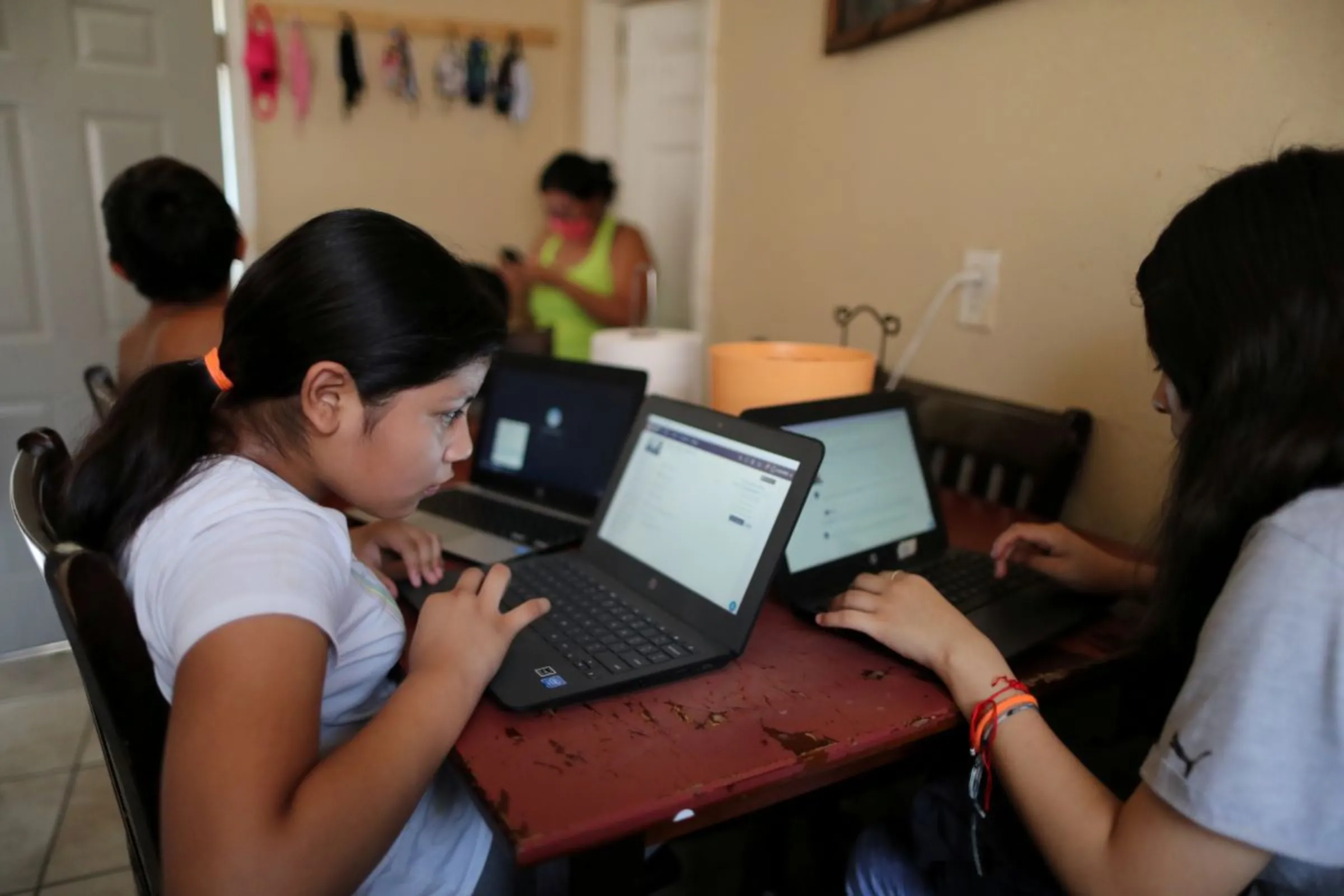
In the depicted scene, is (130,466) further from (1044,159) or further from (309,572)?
(1044,159)

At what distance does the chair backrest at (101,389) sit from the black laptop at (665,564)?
77 centimetres

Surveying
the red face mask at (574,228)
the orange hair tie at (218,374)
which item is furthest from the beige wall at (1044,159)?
the orange hair tie at (218,374)

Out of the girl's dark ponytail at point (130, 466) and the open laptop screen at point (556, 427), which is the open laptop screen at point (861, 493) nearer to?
the open laptop screen at point (556, 427)

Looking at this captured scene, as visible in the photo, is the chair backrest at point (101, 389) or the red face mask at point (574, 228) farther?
the red face mask at point (574, 228)

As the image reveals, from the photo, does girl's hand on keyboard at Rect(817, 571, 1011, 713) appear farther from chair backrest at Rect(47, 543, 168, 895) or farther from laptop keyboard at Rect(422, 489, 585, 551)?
chair backrest at Rect(47, 543, 168, 895)

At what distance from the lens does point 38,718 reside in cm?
215

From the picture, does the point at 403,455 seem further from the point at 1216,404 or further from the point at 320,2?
the point at 320,2

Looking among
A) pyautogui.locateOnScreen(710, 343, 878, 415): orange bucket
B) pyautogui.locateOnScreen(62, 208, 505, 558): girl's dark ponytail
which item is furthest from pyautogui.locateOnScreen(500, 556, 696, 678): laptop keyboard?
pyautogui.locateOnScreen(710, 343, 878, 415): orange bucket

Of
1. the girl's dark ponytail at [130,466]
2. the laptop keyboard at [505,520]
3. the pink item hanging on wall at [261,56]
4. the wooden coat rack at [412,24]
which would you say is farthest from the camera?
the wooden coat rack at [412,24]

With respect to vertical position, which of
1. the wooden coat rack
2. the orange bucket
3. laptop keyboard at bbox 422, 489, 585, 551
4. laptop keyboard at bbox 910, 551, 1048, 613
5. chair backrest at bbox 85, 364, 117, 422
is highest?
the wooden coat rack

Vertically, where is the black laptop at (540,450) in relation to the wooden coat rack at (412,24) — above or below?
below

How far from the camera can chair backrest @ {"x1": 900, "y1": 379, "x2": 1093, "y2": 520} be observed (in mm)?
1385

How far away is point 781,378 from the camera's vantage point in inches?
51.1

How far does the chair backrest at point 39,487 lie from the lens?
2.50ft
